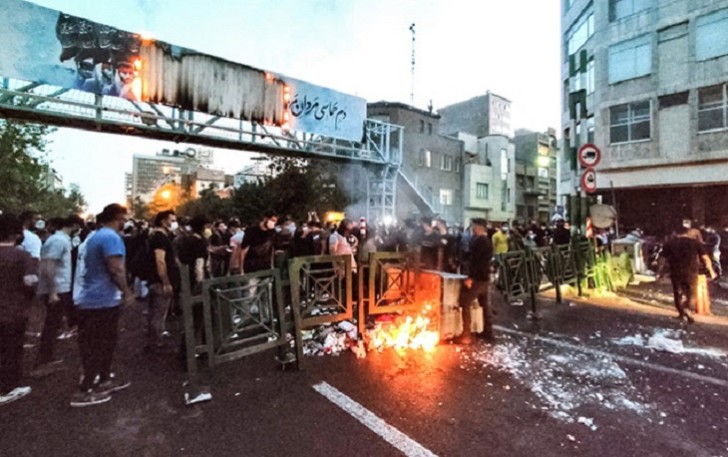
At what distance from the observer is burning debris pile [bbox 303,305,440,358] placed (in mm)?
5883

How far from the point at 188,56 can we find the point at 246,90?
1967 mm

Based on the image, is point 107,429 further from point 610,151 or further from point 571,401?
point 610,151

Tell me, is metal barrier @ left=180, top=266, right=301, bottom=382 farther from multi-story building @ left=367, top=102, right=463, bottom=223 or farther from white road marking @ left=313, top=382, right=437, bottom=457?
multi-story building @ left=367, top=102, right=463, bottom=223

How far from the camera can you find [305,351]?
5773mm

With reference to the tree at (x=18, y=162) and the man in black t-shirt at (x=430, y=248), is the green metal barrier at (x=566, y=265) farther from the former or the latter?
the tree at (x=18, y=162)

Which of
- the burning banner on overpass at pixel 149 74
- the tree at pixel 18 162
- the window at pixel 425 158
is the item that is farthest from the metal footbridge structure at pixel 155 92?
the window at pixel 425 158

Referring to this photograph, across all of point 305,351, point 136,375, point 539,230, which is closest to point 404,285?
point 305,351

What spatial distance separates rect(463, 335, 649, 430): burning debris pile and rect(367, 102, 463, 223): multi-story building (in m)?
22.9

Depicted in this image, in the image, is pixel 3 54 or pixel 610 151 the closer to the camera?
pixel 3 54

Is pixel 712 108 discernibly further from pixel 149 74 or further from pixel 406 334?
pixel 149 74

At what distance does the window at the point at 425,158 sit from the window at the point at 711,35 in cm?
Result: 1894

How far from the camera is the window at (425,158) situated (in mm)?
34062

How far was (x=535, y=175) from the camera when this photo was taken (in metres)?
45.5

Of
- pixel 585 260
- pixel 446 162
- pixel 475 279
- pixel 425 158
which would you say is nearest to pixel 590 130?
pixel 425 158
